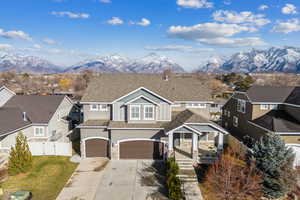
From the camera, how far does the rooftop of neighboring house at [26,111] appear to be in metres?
19.5

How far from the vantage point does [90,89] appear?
72.6 feet

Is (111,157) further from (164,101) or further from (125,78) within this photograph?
(125,78)

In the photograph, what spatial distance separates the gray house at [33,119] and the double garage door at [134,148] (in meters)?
5.99

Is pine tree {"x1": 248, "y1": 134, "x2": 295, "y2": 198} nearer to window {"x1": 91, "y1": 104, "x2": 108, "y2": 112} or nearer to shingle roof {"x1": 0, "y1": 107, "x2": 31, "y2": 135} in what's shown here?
window {"x1": 91, "y1": 104, "x2": 108, "y2": 112}

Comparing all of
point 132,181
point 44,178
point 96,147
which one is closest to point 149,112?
point 96,147

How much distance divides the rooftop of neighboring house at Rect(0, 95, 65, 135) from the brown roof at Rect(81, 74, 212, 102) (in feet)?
19.2

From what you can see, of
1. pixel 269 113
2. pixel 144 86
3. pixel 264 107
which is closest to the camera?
pixel 269 113

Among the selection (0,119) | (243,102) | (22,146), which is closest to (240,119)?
(243,102)

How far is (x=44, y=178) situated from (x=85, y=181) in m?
3.61

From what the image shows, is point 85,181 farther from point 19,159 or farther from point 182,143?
point 182,143

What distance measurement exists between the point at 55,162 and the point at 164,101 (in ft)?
40.4

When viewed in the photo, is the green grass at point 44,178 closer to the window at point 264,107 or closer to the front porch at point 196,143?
the front porch at point 196,143

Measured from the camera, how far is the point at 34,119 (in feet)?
70.9

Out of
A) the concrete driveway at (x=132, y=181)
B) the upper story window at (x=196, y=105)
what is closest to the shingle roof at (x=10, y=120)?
the concrete driveway at (x=132, y=181)
